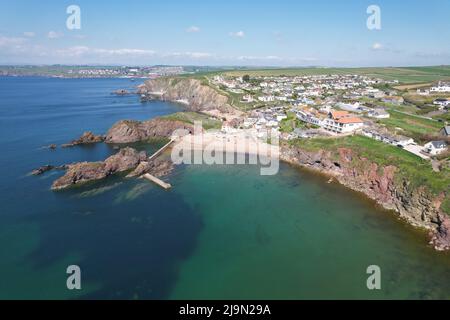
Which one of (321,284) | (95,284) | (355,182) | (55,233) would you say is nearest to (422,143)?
(355,182)

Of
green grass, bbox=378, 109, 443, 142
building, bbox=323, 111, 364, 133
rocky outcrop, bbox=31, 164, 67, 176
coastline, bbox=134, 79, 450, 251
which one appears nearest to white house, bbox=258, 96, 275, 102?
green grass, bbox=378, 109, 443, 142

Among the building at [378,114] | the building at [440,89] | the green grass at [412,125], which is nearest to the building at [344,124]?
the green grass at [412,125]

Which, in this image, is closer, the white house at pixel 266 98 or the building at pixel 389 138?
the building at pixel 389 138

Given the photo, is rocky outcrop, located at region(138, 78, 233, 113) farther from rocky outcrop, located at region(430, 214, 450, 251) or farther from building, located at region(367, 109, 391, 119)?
rocky outcrop, located at region(430, 214, 450, 251)

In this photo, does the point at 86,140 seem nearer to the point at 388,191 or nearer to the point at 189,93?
the point at 388,191

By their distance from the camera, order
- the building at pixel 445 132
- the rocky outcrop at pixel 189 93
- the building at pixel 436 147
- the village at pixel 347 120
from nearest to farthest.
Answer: the building at pixel 436 147 → the village at pixel 347 120 → the building at pixel 445 132 → the rocky outcrop at pixel 189 93

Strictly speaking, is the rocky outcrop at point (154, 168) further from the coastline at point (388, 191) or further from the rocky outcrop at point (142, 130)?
the rocky outcrop at point (142, 130)

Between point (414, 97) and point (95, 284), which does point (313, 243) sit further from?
point (414, 97)
